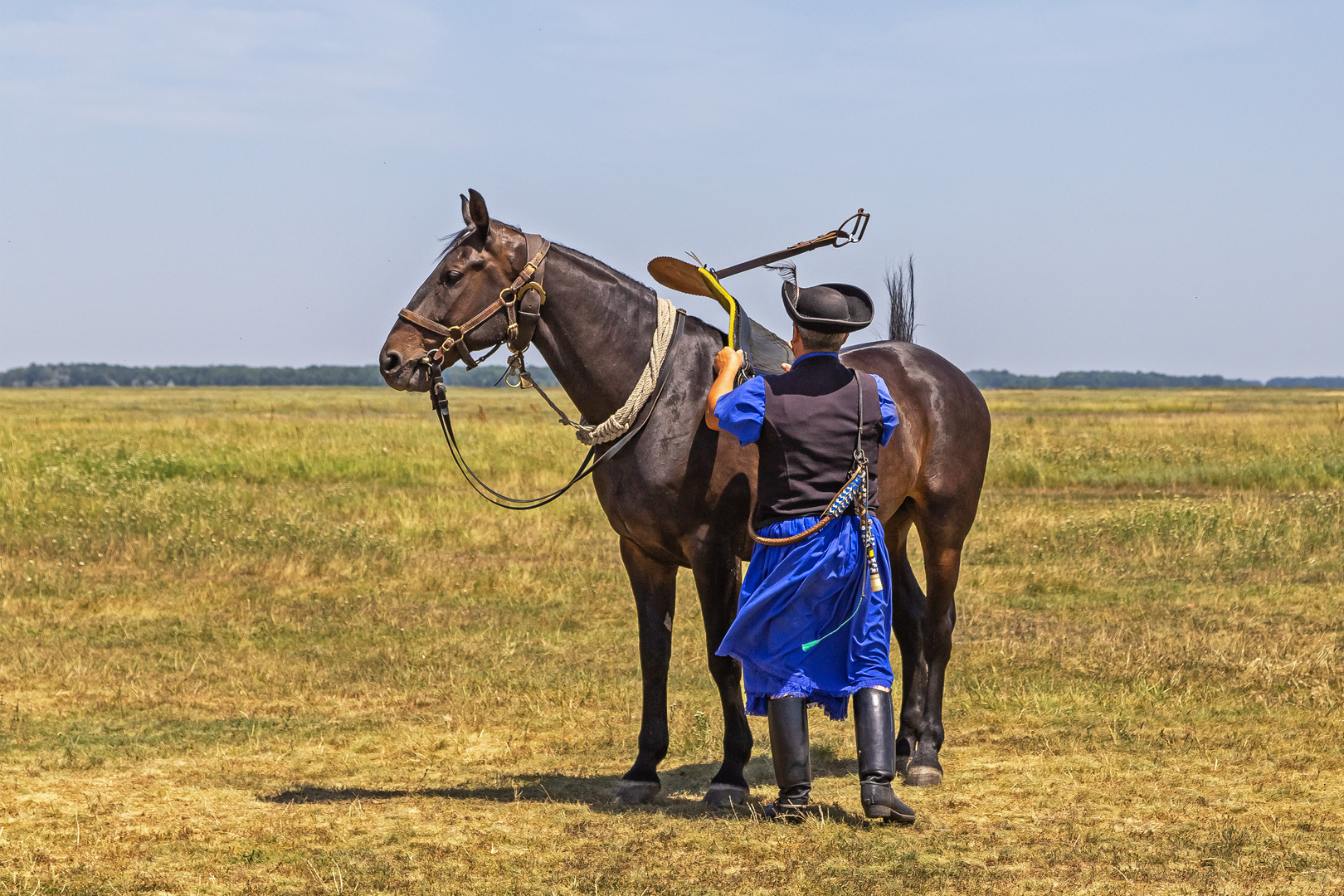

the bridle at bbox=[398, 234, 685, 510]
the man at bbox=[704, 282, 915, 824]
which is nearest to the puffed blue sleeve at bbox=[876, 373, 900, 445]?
the man at bbox=[704, 282, 915, 824]

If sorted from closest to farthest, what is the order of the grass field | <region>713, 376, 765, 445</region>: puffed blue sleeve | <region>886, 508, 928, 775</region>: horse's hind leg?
the grass field < <region>713, 376, 765, 445</region>: puffed blue sleeve < <region>886, 508, 928, 775</region>: horse's hind leg

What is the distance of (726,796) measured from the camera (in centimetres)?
564

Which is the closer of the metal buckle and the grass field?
the grass field

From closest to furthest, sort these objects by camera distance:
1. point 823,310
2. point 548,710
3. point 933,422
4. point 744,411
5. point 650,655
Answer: point 744,411 < point 823,310 < point 650,655 < point 933,422 < point 548,710

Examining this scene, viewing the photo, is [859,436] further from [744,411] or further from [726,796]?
[726,796]

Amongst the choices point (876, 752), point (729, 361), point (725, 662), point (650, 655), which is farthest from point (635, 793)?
point (729, 361)

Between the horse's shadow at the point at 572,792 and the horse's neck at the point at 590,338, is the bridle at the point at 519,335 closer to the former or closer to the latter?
the horse's neck at the point at 590,338

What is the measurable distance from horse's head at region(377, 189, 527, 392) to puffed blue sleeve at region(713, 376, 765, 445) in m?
1.13

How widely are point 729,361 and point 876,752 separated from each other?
163 centimetres

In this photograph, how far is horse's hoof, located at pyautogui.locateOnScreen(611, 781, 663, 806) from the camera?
18.9 ft

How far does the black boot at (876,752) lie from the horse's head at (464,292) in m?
2.13

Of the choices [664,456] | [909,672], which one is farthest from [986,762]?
[664,456]

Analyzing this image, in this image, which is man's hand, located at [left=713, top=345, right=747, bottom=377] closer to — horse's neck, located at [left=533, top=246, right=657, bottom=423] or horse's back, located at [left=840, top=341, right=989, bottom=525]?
horse's neck, located at [left=533, top=246, right=657, bottom=423]

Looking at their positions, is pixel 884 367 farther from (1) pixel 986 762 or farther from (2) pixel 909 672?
(1) pixel 986 762
